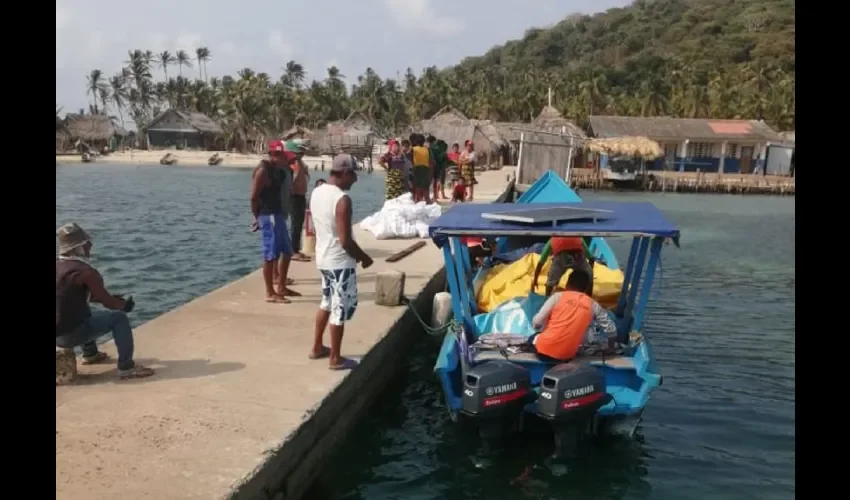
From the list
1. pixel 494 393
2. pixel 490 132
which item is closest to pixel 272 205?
pixel 494 393

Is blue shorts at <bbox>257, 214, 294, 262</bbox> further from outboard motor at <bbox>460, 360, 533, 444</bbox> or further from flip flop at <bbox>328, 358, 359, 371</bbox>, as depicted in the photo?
outboard motor at <bbox>460, 360, 533, 444</bbox>

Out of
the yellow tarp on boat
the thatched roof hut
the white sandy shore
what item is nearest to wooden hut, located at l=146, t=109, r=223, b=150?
the white sandy shore

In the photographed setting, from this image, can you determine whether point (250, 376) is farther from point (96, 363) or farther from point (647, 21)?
point (647, 21)

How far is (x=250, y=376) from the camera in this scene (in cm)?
650

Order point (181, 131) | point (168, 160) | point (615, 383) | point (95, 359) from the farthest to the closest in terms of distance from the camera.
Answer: point (181, 131)
point (168, 160)
point (615, 383)
point (95, 359)

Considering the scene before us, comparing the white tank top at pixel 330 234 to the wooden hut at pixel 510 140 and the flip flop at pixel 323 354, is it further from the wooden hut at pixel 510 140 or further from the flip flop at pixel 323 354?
the wooden hut at pixel 510 140

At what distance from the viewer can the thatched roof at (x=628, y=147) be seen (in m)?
40.7

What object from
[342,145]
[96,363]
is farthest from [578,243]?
[342,145]

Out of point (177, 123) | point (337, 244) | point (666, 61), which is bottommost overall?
point (337, 244)

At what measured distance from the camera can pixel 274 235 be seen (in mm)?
8695

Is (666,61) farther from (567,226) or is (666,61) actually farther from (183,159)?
(567,226)

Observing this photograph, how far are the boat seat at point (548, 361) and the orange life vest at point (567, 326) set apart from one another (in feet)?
0.49

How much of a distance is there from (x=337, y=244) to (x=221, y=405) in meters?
1.65
